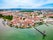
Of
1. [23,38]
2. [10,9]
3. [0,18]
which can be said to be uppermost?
[10,9]

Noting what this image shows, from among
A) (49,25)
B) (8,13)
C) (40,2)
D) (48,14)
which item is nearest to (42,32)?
(49,25)

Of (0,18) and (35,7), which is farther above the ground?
(35,7)

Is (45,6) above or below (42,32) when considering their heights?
above

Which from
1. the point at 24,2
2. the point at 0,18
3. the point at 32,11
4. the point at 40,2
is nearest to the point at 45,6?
the point at 40,2

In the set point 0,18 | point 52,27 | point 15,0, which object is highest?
point 15,0

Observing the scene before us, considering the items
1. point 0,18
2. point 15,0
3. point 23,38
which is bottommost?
point 23,38

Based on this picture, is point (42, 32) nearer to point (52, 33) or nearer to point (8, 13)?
point (52, 33)

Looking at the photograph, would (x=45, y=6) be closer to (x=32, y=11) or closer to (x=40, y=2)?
(x=40, y=2)

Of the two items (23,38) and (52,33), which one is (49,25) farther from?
(23,38)
